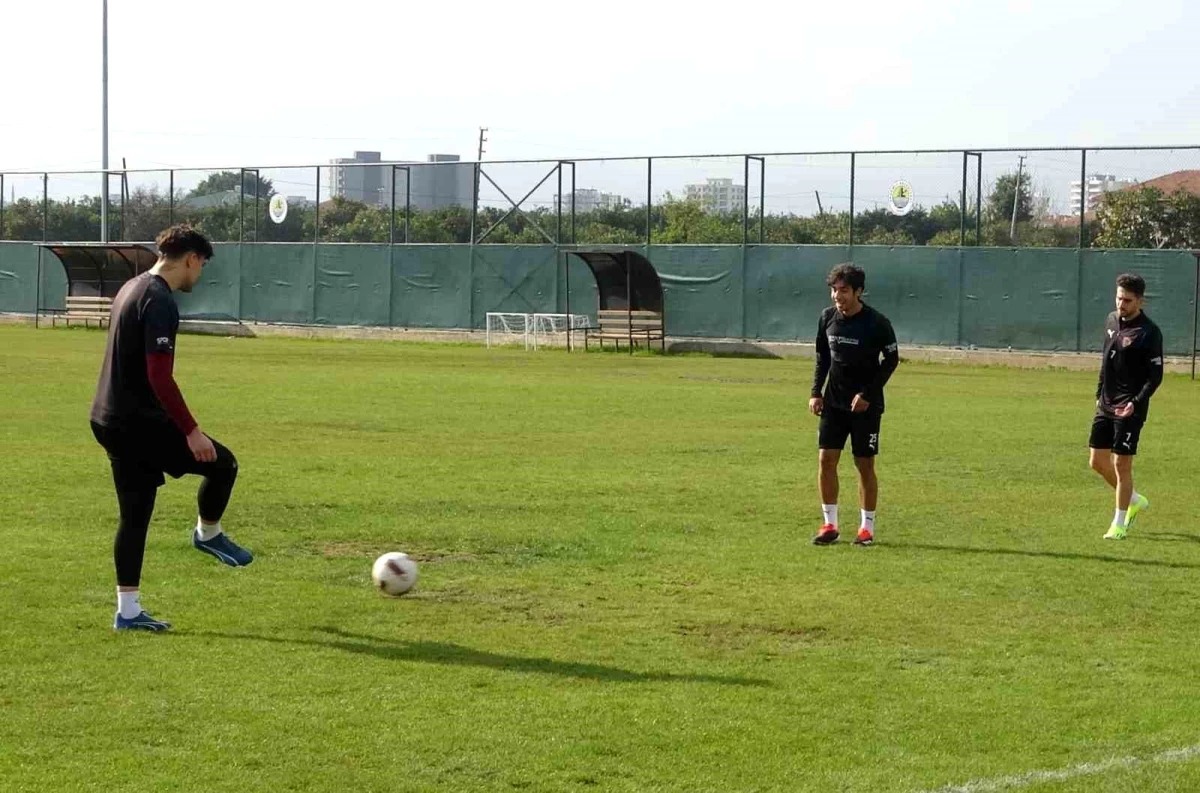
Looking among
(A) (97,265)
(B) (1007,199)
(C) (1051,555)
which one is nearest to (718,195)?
(B) (1007,199)

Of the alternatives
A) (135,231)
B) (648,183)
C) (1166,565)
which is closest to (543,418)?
(1166,565)

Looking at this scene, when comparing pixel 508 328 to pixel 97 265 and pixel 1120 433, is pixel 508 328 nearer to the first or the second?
pixel 97 265

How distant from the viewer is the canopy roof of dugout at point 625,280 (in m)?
39.0

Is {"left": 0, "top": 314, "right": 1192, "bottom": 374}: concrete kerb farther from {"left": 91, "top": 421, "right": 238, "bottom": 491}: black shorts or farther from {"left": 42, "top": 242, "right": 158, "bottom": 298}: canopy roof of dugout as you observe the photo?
{"left": 91, "top": 421, "right": 238, "bottom": 491}: black shorts

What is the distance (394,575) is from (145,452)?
60.6 inches

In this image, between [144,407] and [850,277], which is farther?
[850,277]

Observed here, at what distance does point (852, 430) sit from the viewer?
11.5 meters

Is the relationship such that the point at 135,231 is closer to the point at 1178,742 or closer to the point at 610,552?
the point at 610,552

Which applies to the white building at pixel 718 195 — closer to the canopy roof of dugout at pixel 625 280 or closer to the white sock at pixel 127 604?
the canopy roof of dugout at pixel 625 280

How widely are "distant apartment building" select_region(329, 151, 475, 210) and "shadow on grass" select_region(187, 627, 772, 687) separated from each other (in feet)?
120

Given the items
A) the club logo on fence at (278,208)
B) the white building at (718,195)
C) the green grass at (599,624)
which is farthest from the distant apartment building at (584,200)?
the green grass at (599,624)

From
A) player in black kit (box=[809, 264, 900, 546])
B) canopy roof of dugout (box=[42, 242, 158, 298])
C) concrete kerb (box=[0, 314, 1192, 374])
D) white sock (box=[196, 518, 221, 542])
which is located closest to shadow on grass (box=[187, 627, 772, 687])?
white sock (box=[196, 518, 221, 542])

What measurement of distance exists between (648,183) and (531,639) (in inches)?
1357

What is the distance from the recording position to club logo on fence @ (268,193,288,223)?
48.1m
